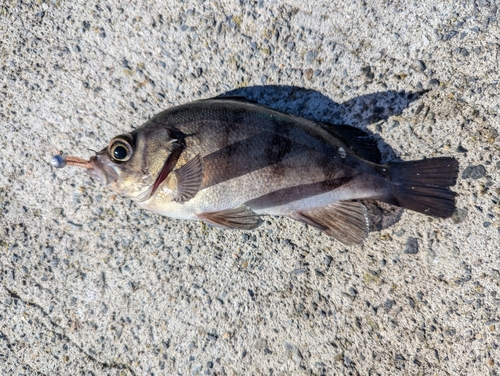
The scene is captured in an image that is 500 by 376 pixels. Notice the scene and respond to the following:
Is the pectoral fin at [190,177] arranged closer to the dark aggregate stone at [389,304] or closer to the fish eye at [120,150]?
the fish eye at [120,150]

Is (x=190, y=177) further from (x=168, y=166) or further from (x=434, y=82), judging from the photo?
(x=434, y=82)

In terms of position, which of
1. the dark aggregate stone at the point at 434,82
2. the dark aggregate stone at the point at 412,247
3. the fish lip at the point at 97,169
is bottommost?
the fish lip at the point at 97,169

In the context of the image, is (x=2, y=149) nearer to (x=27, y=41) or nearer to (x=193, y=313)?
(x=27, y=41)

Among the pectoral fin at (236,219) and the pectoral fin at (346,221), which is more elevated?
the pectoral fin at (346,221)

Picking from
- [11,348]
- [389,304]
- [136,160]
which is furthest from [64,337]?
[389,304]

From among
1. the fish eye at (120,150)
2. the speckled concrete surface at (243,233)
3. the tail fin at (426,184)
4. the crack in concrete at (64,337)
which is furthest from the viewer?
the crack in concrete at (64,337)

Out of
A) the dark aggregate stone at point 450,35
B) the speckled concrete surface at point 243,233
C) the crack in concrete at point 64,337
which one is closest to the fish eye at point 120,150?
the speckled concrete surface at point 243,233

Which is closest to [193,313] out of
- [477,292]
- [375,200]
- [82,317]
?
[82,317]
